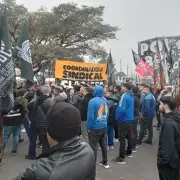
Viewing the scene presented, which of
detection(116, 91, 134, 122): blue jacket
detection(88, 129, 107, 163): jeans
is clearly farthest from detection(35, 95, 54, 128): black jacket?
detection(116, 91, 134, 122): blue jacket

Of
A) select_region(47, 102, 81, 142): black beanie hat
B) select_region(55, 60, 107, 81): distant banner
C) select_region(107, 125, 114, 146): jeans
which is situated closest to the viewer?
select_region(47, 102, 81, 142): black beanie hat

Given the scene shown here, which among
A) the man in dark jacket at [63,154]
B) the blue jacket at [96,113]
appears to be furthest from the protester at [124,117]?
the man in dark jacket at [63,154]

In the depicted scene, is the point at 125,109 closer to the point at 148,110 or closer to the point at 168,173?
the point at 148,110

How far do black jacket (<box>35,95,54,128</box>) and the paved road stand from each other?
3.22 feet

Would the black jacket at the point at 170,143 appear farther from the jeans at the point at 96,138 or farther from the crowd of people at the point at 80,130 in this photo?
the jeans at the point at 96,138

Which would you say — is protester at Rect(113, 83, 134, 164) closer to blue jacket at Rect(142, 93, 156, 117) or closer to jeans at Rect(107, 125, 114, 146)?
jeans at Rect(107, 125, 114, 146)

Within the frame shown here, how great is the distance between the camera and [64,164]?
175 centimetres

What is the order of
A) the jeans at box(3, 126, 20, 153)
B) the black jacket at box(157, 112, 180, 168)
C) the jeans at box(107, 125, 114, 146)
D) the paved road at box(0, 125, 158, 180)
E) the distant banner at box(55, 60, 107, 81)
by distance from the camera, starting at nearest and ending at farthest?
1. the black jacket at box(157, 112, 180, 168)
2. the paved road at box(0, 125, 158, 180)
3. the jeans at box(3, 126, 20, 153)
4. the jeans at box(107, 125, 114, 146)
5. the distant banner at box(55, 60, 107, 81)

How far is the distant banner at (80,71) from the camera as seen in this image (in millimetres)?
13133

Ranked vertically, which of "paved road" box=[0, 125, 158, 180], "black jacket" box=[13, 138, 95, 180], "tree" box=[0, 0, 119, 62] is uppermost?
"tree" box=[0, 0, 119, 62]

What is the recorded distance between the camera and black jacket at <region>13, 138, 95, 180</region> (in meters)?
1.70

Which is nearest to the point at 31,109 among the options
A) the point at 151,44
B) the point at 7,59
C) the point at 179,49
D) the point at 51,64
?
the point at 7,59

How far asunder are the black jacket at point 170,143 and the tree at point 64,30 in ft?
74.2

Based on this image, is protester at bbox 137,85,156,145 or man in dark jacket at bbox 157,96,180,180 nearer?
man in dark jacket at bbox 157,96,180,180
